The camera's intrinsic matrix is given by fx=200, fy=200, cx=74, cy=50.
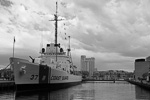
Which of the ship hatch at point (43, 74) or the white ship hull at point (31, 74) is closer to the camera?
the white ship hull at point (31, 74)

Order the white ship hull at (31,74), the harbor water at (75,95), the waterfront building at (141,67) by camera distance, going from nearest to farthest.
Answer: the harbor water at (75,95) < the white ship hull at (31,74) < the waterfront building at (141,67)

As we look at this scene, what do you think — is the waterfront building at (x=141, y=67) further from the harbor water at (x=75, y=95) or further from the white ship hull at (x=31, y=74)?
the white ship hull at (x=31, y=74)

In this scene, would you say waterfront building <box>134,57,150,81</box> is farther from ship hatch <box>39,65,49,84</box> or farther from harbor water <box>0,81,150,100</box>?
ship hatch <box>39,65,49,84</box>

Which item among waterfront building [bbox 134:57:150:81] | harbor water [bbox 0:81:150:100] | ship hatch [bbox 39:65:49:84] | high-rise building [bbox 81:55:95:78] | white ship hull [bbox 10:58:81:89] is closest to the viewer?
harbor water [bbox 0:81:150:100]

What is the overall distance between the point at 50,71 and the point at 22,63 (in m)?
4.63

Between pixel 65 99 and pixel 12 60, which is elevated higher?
pixel 12 60

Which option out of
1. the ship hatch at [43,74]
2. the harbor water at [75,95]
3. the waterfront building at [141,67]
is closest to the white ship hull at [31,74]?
the ship hatch at [43,74]

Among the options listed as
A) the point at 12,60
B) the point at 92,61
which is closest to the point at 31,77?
the point at 12,60

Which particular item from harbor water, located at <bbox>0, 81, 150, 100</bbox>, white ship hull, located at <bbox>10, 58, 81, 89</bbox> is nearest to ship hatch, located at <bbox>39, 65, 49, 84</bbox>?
white ship hull, located at <bbox>10, 58, 81, 89</bbox>

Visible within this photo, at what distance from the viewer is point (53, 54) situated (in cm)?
3653

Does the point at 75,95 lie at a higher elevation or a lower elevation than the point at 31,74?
lower

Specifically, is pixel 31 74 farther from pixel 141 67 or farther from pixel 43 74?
pixel 141 67

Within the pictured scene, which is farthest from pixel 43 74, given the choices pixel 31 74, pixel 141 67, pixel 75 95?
pixel 141 67

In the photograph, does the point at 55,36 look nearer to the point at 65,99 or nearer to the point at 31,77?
the point at 31,77
